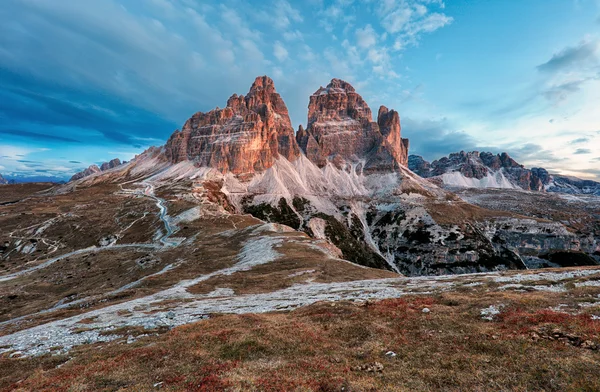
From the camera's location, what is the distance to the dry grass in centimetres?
1245

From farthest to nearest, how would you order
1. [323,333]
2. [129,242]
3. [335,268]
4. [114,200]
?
[114,200], [129,242], [335,268], [323,333]

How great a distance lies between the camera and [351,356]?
1627 cm

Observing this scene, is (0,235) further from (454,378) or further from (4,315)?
(454,378)

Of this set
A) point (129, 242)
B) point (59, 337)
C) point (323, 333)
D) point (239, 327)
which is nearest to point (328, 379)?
point (323, 333)

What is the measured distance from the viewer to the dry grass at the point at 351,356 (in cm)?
1245

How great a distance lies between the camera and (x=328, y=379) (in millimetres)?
13258

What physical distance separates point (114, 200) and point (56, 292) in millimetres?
138556

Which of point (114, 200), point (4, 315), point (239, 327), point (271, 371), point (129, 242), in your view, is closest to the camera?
point (271, 371)

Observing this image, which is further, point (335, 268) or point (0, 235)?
point (0, 235)

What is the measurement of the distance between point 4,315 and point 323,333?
197 ft

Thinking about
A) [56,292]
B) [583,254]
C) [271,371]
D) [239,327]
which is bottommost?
[583,254]

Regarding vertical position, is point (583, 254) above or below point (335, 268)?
below

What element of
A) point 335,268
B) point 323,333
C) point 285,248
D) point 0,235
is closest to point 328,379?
point 323,333

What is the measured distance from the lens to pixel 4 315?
156ft
